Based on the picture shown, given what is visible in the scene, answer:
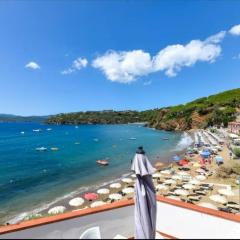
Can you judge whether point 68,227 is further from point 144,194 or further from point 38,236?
point 144,194

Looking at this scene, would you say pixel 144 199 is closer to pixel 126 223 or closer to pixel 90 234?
pixel 90 234

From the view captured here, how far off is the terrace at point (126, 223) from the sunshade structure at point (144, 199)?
85 centimetres

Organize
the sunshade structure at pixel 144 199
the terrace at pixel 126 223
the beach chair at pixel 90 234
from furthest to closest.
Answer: the terrace at pixel 126 223 < the sunshade structure at pixel 144 199 < the beach chair at pixel 90 234

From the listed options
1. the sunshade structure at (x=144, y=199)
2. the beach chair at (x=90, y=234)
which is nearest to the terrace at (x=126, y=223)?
the sunshade structure at (x=144, y=199)

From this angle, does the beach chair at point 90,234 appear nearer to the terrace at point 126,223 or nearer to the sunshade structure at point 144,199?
the sunshade structure at point 144,199

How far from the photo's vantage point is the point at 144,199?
4254 millimetres

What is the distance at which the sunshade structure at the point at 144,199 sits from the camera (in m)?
4.23

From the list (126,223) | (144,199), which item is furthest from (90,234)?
(126,223)

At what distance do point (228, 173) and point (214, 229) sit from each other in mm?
20586

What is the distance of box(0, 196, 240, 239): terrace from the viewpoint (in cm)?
471

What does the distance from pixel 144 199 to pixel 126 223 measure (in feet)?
5.45

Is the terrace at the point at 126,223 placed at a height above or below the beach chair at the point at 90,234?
below

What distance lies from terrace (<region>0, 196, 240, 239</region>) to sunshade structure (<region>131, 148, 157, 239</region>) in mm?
847

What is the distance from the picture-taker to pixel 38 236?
185 inches
